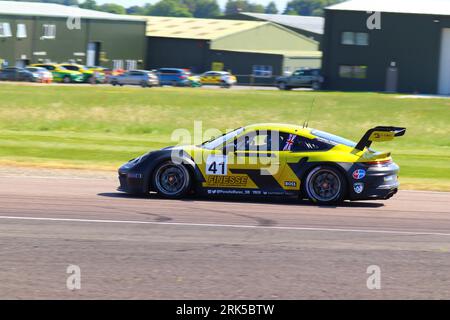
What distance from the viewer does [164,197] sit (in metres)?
13.6

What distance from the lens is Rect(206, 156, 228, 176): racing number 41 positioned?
13.4 m

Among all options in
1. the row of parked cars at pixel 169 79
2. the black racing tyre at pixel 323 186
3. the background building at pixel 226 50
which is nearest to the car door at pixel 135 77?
the row of parked cars at pixel 169 79

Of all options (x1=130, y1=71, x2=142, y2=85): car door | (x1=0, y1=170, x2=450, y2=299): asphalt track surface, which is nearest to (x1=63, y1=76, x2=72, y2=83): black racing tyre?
(x1=130, y1=71, x2=142, y2=85): car door

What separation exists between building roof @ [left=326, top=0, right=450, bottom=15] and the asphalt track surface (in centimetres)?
4991

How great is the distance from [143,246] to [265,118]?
87.1 ft

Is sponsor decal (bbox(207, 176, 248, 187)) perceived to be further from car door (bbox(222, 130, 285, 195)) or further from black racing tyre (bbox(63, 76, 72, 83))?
black racing tyre (bbox(63, 76, 72, 83))

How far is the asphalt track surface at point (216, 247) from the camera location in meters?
7.80

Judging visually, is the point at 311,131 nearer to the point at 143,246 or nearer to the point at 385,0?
the point at 143,246

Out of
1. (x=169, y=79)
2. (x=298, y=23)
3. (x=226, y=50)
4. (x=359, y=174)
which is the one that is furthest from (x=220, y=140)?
(x=298, y=23)

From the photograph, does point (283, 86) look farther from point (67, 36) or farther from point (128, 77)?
point (67, 36)

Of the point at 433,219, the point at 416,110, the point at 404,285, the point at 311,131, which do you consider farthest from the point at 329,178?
the point at 416,110

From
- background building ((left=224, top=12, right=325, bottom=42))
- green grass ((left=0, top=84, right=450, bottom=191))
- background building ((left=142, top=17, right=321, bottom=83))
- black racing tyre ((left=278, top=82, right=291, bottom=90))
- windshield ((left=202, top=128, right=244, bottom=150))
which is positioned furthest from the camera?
background building ((left=224, top=12, right=325, bottom=42))

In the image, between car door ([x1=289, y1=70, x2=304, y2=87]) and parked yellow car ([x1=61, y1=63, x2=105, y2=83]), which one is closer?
parked yellow car ([x1=61, y1=63, x2=105, y2=83])

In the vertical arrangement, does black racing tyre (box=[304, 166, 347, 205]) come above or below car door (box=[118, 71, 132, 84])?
below
